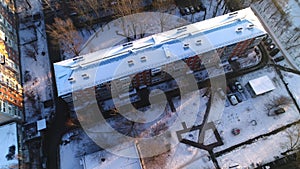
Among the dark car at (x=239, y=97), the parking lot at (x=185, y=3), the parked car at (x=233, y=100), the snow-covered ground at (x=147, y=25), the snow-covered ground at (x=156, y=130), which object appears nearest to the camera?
the snow-covered ground at (x=156, y=130)

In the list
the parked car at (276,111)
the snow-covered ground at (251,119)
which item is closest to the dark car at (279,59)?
the snow-covered ground at (251,119)

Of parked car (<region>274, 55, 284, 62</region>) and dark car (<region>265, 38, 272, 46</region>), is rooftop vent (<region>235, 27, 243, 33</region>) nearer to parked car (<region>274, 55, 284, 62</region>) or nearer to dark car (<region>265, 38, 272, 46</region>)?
dark car (<region>265, 38, 272, 46</region>)

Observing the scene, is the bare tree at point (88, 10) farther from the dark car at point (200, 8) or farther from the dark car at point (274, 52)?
the dark car at point (274, 52)

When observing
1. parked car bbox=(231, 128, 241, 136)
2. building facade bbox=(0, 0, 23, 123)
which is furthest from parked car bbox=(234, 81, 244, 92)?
building facade bbox=(0, 0, 23, 123)

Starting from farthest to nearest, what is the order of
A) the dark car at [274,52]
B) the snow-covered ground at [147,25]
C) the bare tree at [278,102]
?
the snow-covered ground at [147,25] < the dark car at [274,52] < the bare tree at [278,102]

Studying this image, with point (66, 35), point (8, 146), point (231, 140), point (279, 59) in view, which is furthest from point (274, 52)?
point (8, 146)

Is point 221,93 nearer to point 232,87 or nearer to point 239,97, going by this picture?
point 232,87
